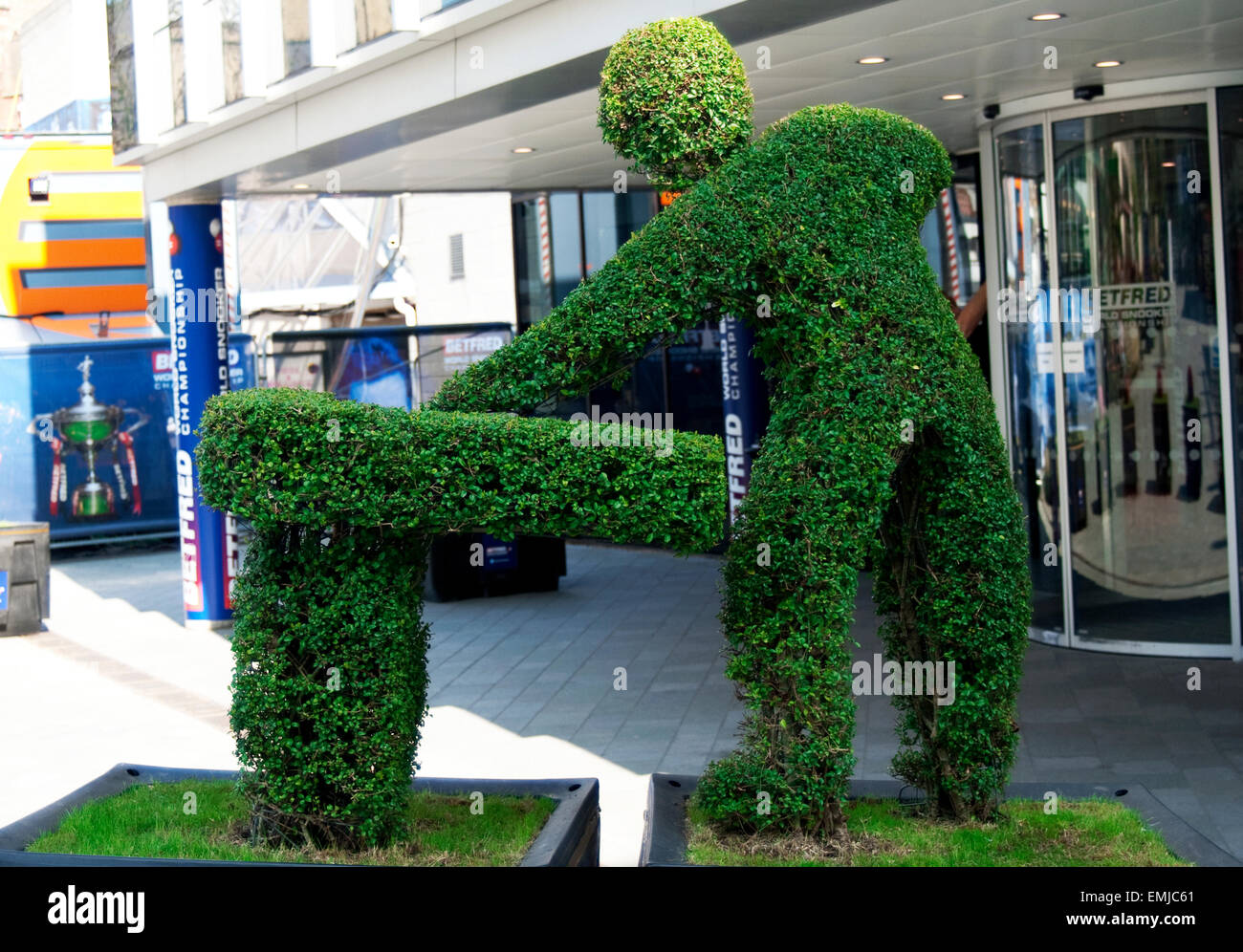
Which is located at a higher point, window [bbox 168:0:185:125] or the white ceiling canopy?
window [bbox 168:0:185:125]

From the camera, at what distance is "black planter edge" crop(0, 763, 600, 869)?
4.42 meters

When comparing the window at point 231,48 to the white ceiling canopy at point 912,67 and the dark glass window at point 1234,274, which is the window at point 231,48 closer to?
the white ceiling canopy at point 912,67

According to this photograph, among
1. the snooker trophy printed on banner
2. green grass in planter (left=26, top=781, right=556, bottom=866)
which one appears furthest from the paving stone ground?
the snooker trophy printed on banner

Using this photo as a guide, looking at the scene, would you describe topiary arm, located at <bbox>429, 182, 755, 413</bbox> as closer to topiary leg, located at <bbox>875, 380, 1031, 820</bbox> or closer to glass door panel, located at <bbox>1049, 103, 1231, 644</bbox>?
topiary leg, located at <bbox>875, 380, 1031, 820</bbox>

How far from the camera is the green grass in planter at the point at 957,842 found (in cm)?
447

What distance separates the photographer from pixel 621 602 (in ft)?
40.4

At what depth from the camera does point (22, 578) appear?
39.0 ft

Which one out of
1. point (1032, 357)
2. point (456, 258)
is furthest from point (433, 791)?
point (456, 258)

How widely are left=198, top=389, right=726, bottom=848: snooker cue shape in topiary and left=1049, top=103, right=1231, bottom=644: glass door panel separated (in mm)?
5171

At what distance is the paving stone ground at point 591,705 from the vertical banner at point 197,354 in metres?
0.71

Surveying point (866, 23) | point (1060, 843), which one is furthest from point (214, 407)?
point (866, 23)

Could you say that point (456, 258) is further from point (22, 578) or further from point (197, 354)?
point (22, 578)

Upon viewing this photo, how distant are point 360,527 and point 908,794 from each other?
2230 millimetres
